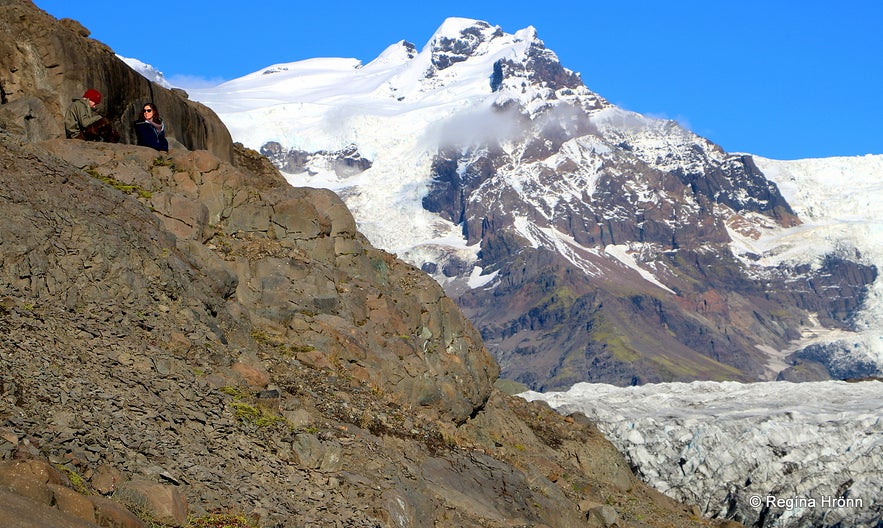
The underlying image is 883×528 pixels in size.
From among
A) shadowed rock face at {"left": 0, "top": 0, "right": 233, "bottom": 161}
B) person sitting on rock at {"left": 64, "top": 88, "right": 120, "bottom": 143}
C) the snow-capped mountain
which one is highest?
shadowed rock face at {"left": 0, "top": 0, "right": 233, "bottom": 161}

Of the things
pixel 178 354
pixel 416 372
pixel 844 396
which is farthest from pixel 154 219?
pixel 844 396

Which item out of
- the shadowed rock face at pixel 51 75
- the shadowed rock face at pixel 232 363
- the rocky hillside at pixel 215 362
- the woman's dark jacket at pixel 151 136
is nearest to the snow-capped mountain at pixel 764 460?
the rocky hillside at pixel 215 362

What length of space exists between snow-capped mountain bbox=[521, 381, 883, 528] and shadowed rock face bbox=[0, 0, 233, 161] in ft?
134

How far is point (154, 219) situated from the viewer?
94.1ft

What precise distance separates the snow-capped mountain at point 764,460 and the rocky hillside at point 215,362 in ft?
103

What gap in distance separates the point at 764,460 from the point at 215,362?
5400 centimetres

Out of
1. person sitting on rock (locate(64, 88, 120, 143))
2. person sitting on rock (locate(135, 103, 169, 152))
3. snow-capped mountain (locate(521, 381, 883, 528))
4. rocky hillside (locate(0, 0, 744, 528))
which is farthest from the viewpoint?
snow-capped mountain (locate(521, 381, 883, 528))

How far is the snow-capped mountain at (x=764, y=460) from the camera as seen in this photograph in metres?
69.9

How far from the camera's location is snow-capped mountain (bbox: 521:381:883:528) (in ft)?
229

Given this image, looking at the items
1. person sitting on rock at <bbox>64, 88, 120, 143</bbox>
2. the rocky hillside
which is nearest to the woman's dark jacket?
the rocky hillside

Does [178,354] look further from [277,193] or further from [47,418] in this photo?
[277,193]

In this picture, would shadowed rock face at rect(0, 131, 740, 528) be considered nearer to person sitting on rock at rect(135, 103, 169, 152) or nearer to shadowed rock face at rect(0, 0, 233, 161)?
person sitting on rock at rect(135, 103, 169, 152)

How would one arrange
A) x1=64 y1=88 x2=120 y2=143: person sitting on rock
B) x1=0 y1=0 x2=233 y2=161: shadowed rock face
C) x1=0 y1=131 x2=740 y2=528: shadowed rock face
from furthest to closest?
x1=64 y1=88 x2=120 y2=143: person sitting on rock → x1=0 y1=0 x2=233 y2=161: shadowed rock face → x1=0 y1=131 x2=740 y2=528: shadowed rock face

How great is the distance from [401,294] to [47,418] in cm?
1815
